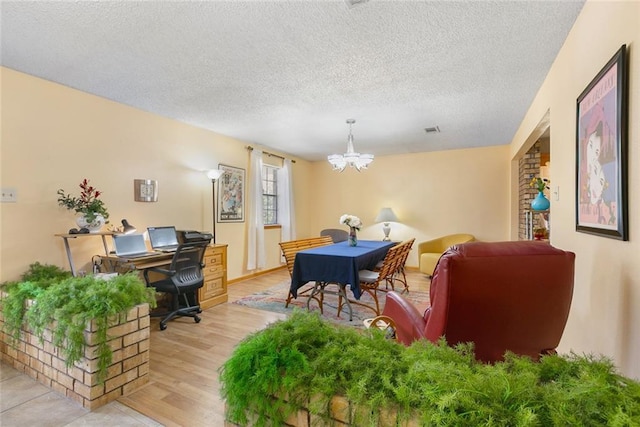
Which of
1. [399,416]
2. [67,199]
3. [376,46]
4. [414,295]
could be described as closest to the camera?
[399,416]

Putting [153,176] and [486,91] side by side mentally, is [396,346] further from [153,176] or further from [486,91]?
[153,176]

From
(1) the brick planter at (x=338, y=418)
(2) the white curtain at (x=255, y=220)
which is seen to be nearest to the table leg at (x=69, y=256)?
(2) the white curtain at (x=255, y=220)

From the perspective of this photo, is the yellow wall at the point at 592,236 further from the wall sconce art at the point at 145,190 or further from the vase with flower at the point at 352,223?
the wall sconce art at the point at 145,190

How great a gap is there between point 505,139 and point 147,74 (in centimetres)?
503

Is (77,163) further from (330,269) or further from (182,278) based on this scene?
(330,269)

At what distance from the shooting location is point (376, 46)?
2.13 m

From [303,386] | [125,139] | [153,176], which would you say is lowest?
[303,386]

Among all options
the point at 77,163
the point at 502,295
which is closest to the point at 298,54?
the point at 502,295

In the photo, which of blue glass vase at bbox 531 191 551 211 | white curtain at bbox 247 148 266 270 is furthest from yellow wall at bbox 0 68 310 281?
blue glass vase at bbox 531 191 551 211

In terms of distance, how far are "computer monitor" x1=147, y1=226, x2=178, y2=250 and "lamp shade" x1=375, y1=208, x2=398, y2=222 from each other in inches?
146

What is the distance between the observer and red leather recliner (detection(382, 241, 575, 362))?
4.22 ft

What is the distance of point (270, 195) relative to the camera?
589 cm

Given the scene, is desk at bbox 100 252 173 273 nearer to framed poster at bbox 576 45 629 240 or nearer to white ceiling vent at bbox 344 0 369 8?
white ceiling vent at bbox 344 0 369 8

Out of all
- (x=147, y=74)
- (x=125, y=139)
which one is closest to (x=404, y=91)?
(x=147, y=74)
